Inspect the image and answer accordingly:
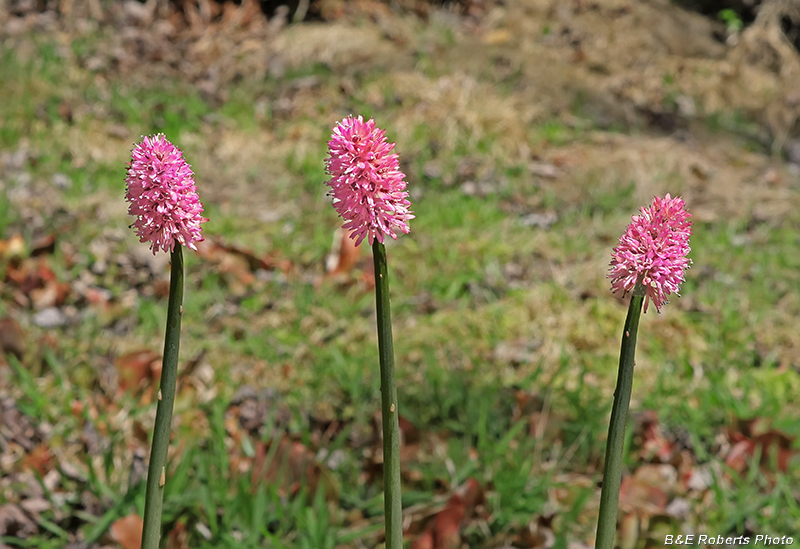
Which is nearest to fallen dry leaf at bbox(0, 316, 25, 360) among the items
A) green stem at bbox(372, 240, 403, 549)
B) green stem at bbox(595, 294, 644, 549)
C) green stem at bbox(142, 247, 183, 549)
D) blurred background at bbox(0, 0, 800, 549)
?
blurred background at bbox(0, 0, 800, 549)

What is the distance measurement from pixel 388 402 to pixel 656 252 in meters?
0.26

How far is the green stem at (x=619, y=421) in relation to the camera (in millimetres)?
627

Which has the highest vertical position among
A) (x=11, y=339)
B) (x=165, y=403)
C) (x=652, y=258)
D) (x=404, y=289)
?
(x=652, y=258)

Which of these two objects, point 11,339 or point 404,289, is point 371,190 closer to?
point 11,339

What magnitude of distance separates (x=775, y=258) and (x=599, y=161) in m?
1.38

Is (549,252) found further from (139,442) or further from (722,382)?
(139,442)

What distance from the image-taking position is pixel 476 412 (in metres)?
2.34

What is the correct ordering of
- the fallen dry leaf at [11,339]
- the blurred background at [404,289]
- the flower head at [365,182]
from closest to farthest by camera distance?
the flower head at [365,182] → the blurred background at [404,289] → the fallen dry leaf at [11,339]

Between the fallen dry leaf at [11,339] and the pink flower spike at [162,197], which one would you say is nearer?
the pink flower spike at [162,197]

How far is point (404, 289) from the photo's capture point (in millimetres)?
3438

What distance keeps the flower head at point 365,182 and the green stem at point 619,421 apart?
21cm

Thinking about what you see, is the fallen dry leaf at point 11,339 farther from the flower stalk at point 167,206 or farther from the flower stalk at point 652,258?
the flower stalk at point 652,258

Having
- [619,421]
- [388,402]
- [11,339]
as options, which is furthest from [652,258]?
[11,339]

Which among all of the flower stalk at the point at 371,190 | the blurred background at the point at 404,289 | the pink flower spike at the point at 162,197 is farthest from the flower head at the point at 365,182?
the blurred background at the point at 404,289
